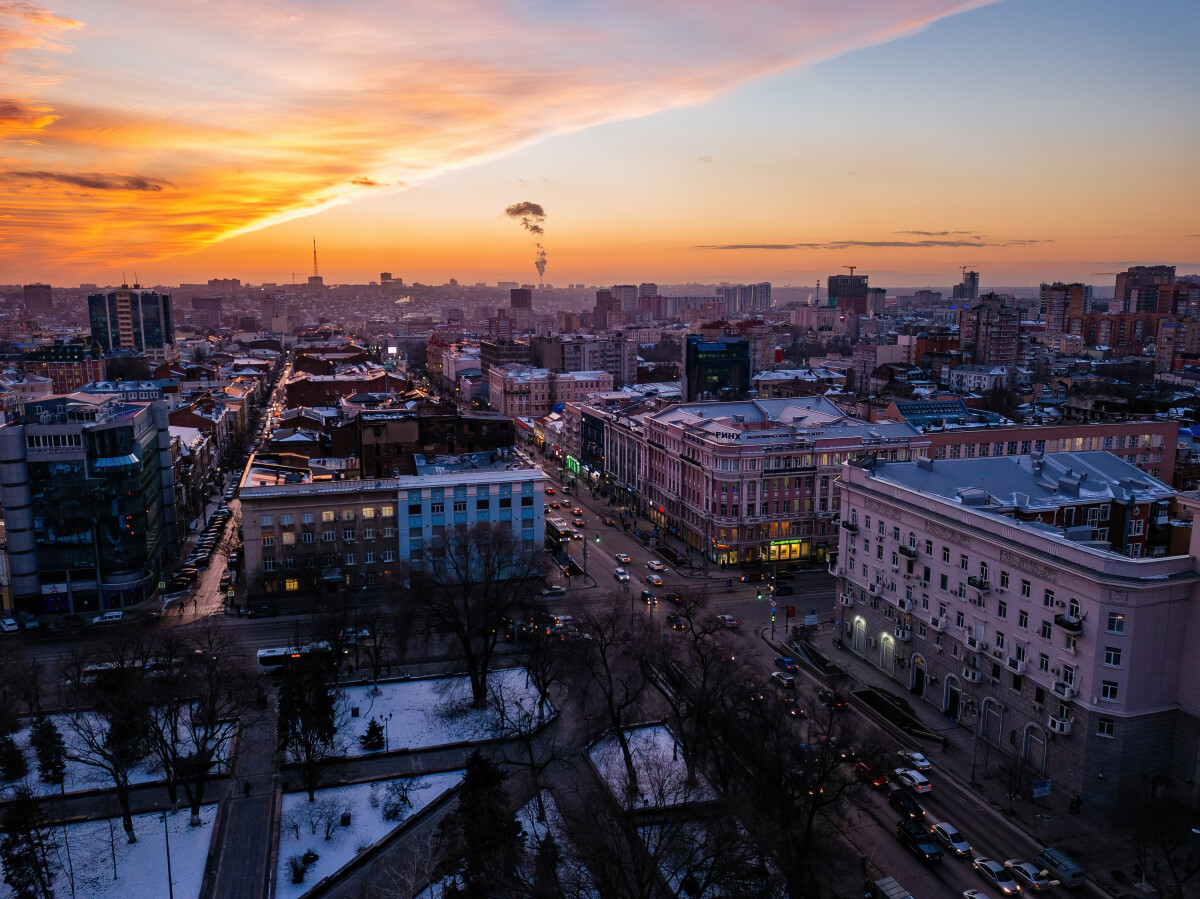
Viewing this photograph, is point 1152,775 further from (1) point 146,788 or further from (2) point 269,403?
(2) point 269,403

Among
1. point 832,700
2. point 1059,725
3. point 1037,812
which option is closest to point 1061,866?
point 1037,812

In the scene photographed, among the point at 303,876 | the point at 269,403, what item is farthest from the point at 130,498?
the point at 269,403

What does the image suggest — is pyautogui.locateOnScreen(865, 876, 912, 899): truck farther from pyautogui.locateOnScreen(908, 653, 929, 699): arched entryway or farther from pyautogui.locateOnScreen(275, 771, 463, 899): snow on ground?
pyautogui.locateOnScreen(275, 771, 463, 899): snow on ground

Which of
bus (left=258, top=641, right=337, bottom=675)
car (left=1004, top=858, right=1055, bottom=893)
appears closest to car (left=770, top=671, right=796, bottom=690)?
car (left=1004, top=858, right=1055, bottom=893)

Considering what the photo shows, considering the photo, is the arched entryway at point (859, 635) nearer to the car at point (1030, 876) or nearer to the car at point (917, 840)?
the car at point (917, 840)

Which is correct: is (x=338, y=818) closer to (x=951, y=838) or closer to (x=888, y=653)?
(x=951, y=838)
